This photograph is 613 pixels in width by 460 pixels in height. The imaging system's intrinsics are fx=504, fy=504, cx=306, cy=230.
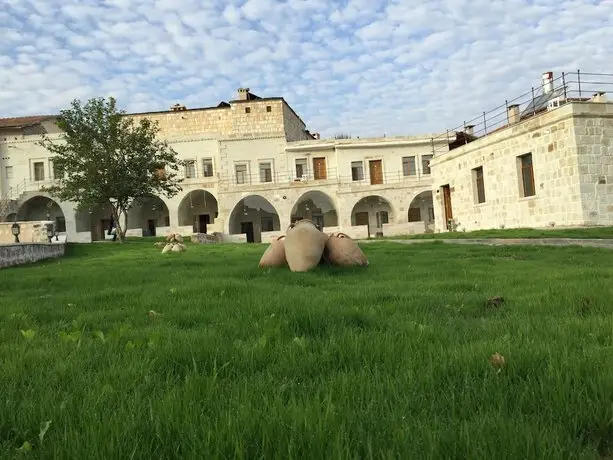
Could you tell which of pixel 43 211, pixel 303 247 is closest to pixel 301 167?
pixel 43 211

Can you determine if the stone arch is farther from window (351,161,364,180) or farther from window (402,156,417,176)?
window (402,156,417,176)

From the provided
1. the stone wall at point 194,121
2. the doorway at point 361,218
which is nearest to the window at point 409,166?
the doorway at point 361,218

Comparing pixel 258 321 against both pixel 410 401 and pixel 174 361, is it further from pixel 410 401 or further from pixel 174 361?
pixel 410 401

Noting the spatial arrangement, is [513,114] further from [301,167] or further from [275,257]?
[275,257]

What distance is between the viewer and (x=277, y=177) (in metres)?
44.7

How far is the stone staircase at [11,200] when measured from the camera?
141ft

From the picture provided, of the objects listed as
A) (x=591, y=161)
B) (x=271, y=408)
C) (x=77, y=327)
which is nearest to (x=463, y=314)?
(x=271, y=408)

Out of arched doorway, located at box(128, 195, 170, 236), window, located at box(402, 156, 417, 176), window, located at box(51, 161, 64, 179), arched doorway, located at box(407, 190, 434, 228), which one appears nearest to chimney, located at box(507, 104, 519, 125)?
window, located at box(402, 156, 417, 176)

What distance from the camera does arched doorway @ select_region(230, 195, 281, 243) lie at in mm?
45656

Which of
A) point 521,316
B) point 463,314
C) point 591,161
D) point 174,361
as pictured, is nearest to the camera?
point 174,361

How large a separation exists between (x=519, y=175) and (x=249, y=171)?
87.3 ft

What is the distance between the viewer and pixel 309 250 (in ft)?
27.9

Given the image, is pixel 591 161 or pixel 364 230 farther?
pixel 364 230

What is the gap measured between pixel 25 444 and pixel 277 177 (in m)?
43.2
